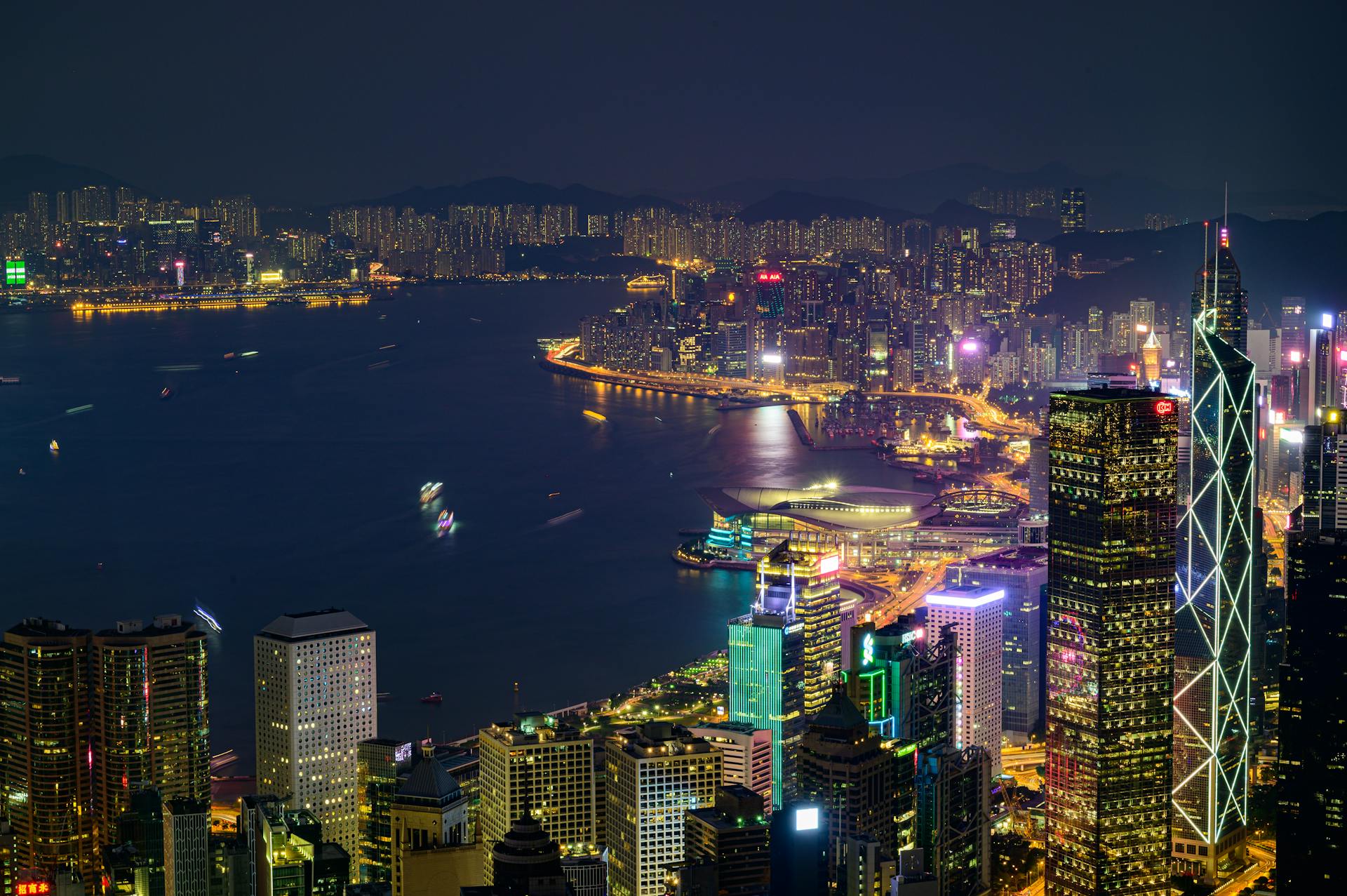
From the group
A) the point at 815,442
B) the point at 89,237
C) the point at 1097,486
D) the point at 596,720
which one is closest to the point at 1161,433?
the point at 1097,486

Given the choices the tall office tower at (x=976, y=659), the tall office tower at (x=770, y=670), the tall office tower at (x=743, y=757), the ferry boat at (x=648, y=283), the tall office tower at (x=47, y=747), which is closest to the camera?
the tall office tower at (x=47, y=747)

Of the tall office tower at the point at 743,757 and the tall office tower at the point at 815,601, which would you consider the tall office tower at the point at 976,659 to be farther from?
the tall office tower at the point at 743,757

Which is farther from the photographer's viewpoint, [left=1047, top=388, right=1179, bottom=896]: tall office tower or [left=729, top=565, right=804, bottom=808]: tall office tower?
[left=729, top=565, right=804, bottom=808]: tall office tower

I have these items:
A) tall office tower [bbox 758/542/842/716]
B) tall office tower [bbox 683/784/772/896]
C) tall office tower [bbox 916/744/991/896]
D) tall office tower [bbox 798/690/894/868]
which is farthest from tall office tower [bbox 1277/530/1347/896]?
tall office tower [bbox 758/542/842/716]

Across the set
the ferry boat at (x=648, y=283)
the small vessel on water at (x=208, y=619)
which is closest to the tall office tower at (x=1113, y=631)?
the small vessel on water at (x=208, y=619)

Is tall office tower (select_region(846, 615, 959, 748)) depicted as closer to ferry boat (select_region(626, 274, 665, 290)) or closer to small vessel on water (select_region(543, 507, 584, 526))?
small vessel on water (select_region(543, 507, 584, 526))

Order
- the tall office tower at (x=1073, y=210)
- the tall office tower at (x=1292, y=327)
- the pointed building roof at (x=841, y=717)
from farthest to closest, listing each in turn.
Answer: the tall office tower at (x=1073, y=210), the tall office tower at (x=1292, y=327), the pointed building roof at (x=841, y=717)

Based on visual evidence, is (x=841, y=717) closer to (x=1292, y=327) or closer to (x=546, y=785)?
(x=546, y=785)
